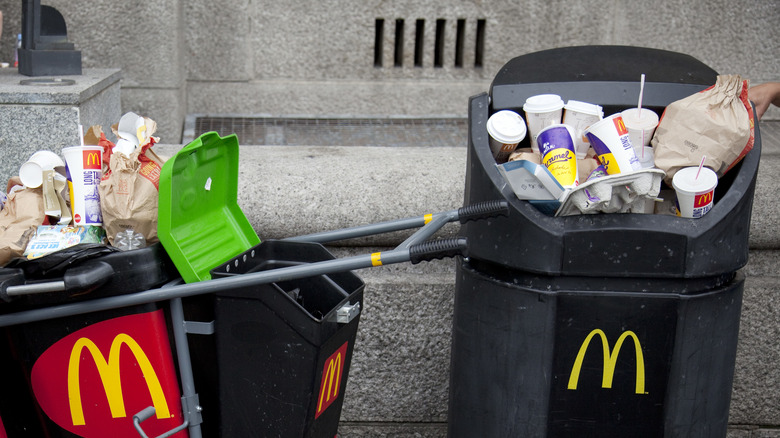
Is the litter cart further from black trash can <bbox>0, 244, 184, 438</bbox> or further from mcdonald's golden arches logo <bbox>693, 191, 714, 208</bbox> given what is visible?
mcdonald's golden arches logo <bbox>693, 191, 714, 208</bbox>

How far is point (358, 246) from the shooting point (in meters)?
2.93

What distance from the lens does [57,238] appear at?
6.44 feet

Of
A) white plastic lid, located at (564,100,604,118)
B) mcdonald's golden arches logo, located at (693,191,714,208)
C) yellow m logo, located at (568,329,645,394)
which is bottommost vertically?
yellow m logo, located at (568,329,645,394)

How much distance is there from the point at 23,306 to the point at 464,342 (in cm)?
110

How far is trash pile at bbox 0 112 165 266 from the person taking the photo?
1.98m

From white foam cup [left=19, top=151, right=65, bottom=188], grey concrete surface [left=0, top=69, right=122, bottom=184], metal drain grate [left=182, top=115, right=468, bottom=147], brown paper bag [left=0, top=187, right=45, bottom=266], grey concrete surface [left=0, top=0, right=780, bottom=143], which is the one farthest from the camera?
grey concrete surface [left=0, top=0, right=780, bottom=143]

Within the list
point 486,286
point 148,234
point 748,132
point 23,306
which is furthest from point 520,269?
point 23,306

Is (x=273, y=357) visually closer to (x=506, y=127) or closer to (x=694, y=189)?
(x=506, y=127)

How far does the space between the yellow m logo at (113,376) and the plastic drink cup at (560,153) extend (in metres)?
1.08

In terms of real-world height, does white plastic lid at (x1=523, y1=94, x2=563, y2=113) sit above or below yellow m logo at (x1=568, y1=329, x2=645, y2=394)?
above

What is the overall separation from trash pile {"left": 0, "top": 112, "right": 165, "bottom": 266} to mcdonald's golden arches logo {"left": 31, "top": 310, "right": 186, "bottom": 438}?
22cm

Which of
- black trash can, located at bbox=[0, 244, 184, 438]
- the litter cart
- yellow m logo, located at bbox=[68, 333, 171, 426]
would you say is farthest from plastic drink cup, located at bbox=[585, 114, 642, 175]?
yellow m logo, located at bbox=[68, 333, 171, 426]

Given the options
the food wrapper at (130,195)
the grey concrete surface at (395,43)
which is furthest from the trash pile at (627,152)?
the grey concrete surface at (395,43)

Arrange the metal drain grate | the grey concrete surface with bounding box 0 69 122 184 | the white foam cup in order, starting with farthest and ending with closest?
the metal drain grate → the grey concrete surface with bounding box 0 69 122 184 → the white foam cup
